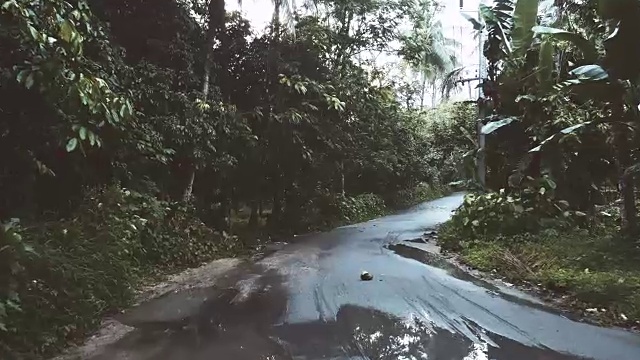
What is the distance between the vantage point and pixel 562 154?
29.5 ft

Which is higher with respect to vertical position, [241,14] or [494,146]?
[241,14]

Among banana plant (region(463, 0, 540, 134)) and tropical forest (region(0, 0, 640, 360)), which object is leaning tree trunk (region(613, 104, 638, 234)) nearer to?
tropical forest (region(0, 0, 640, 360))

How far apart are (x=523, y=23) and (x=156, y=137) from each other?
646cm

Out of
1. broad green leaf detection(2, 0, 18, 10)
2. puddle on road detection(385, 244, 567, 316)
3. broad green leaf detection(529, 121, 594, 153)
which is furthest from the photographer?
broad green leaf detection(529, 121, 594, 153)

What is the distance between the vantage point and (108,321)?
5551 mm

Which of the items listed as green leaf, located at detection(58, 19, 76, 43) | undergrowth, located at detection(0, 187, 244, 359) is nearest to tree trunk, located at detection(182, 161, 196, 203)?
undergrowth, located at detection(0, 187, 244, 359)

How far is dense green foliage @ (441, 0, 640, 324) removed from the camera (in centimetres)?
633

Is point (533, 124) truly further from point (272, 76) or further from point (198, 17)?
point (198, 17)

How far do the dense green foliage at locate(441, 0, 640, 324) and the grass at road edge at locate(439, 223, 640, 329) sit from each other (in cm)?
2

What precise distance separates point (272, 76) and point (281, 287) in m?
6.12

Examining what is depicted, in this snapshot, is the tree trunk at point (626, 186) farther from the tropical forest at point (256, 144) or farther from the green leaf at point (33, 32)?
the green leaf at point (33, 32)

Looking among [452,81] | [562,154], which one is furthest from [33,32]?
[452,81]

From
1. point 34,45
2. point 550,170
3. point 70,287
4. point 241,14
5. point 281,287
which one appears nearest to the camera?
point 34,45

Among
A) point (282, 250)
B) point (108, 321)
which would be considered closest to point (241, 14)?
point (282, 250)
